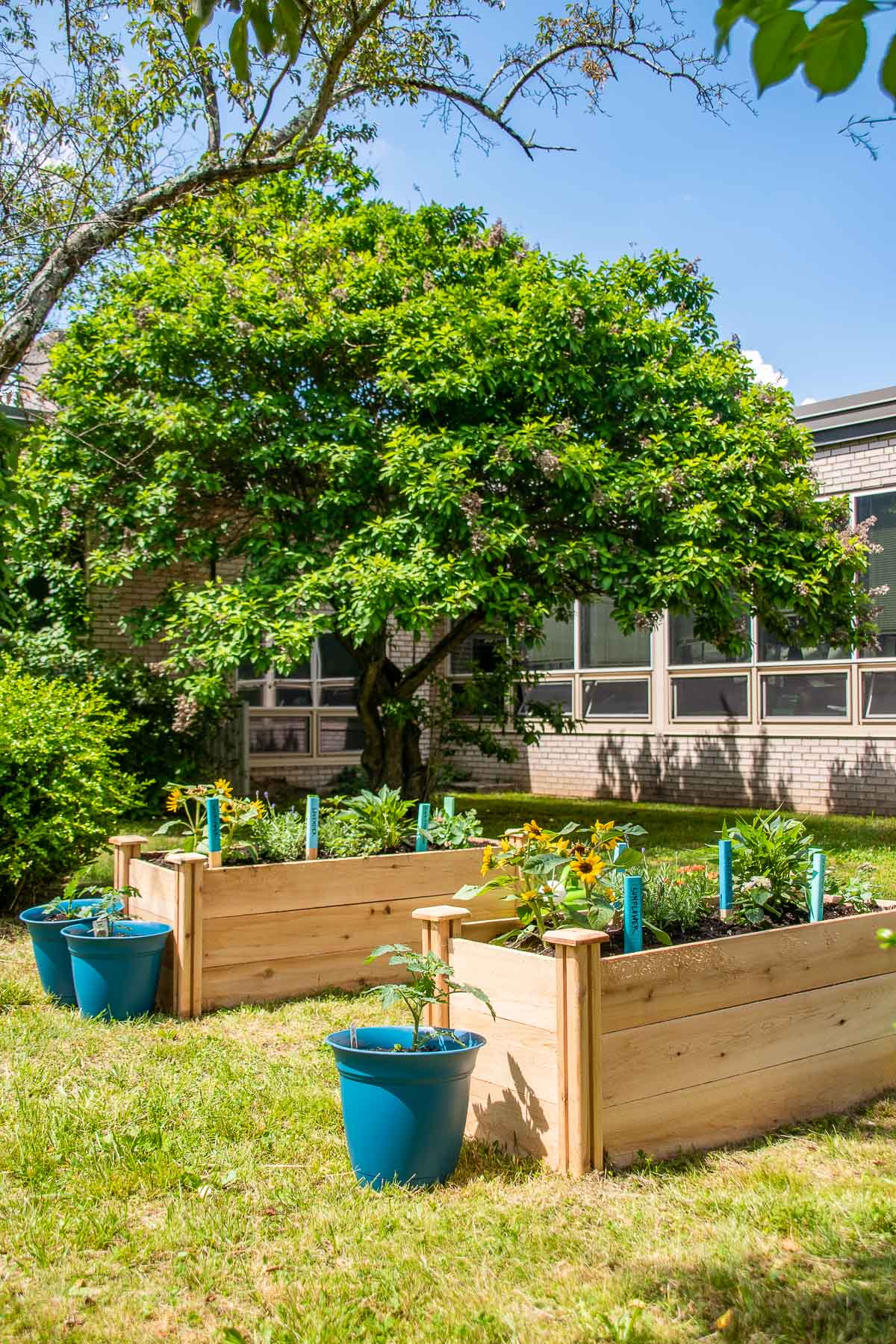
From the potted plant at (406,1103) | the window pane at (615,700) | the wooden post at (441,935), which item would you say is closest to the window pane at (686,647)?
the window pane at (615,700)

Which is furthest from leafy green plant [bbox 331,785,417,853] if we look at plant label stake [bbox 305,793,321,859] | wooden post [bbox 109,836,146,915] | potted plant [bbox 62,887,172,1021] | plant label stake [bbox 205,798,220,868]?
potted plant [bbox 62,887,172,1021]

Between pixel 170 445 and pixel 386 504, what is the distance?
7.18 ft

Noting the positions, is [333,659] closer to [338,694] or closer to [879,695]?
[338,694]

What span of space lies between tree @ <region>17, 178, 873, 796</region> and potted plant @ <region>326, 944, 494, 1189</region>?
5.97 metres

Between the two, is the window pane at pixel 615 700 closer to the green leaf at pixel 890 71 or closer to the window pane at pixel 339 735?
the window pane at pixel 339 735

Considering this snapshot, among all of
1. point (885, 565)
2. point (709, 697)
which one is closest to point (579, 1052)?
point (885, 565)

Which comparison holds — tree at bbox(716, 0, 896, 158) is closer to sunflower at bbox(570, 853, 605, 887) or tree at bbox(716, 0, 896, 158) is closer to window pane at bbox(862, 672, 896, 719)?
sunflower at bbox(570, 853, 605, 887)

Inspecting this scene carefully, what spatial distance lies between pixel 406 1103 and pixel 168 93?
7393mm

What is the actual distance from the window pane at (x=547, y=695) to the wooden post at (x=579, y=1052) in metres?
12.8

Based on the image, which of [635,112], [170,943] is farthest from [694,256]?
[170,943]

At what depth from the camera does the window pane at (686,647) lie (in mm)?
15047

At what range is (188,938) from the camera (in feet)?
18.0

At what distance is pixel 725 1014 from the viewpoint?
394cm

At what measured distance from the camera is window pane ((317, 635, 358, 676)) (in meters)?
16.6
